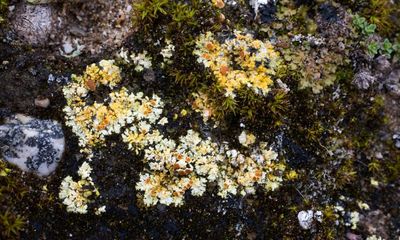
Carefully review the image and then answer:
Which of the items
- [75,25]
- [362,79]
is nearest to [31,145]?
[75,25]

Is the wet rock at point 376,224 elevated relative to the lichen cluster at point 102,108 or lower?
lower

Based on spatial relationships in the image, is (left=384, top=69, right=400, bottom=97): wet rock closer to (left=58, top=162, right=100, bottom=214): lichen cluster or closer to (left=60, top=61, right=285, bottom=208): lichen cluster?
(left=60, top=61, right=285, bottom=208): lichen cluster

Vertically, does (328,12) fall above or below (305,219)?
above

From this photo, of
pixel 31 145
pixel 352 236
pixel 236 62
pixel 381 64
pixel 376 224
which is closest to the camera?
pixel 31 145

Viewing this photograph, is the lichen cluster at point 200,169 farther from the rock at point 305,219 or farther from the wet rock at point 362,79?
the wet rock at point 362,79

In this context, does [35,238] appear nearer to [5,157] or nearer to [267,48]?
[5,157]

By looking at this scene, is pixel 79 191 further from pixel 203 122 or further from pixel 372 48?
pixel 372 48

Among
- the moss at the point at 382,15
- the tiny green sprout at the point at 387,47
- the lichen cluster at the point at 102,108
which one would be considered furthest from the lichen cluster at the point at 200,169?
the moss at the point at 382,15
